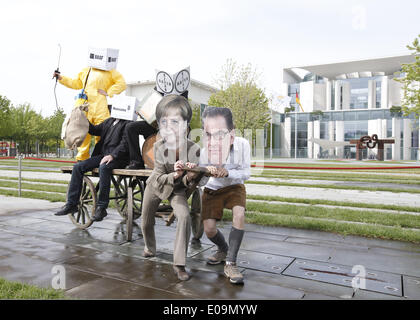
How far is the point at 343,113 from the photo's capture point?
60656 mm

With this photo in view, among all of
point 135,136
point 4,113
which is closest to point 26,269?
point 135,136

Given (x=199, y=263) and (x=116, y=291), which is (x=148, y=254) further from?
(x=116, y=291)

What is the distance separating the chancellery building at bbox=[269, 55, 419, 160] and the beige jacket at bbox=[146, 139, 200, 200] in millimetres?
52457

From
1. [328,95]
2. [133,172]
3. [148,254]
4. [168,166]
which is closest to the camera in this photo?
[168,166]

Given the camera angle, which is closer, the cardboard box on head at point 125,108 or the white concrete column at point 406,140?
the cardboard box on head at point 125,108

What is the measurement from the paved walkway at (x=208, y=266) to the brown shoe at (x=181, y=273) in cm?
5

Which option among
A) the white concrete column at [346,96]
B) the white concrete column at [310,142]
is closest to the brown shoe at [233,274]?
the white concrete column at [310,142]

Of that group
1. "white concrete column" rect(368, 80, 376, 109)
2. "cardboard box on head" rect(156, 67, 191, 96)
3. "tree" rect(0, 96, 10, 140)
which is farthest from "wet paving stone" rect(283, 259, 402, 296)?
"white concrete column" rect(368, 80, 376, 109)

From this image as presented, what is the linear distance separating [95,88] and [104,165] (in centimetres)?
203

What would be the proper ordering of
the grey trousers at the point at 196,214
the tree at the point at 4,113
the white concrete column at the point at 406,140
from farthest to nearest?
the white concrete column at the point at 406,140
the tree at the point at 4,113
the grey trousers at the point at 196,214

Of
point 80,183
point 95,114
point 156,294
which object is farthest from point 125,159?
point 156,294

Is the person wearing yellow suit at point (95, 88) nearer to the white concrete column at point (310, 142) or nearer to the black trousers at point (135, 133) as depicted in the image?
the black trousers at point (135, 133)

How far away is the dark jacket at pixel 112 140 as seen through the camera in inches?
198
